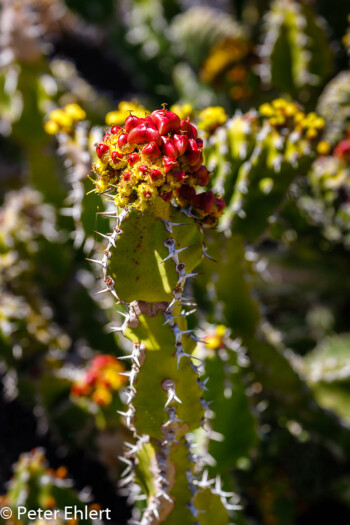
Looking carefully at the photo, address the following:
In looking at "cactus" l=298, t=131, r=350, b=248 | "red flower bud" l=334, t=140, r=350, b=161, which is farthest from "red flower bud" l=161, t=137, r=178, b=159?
"red flower bud" l=334, t=140, r=350, b=161

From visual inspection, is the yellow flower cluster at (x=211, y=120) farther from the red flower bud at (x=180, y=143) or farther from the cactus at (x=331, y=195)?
the red flower bud at (x=180, y=143)

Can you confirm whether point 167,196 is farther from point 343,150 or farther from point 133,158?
point 343,150

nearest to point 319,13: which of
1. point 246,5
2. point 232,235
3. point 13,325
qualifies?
point 246,5

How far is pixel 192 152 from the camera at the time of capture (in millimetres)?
1032

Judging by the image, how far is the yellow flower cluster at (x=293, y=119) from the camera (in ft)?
5.39

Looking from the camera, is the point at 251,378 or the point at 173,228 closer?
the point at 173,228

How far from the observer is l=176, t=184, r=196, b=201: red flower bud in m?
1.09

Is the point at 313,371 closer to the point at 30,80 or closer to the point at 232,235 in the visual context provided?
the point at 232,235

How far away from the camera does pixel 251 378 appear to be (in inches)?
81.4

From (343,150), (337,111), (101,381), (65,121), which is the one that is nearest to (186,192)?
(65,121)

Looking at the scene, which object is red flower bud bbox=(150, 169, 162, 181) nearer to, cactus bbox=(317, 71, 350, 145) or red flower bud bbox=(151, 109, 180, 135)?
red flower bud bbox=(151, 109, 180, 135)

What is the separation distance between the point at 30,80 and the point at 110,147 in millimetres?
2163

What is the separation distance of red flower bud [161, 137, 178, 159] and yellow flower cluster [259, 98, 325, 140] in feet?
2.55

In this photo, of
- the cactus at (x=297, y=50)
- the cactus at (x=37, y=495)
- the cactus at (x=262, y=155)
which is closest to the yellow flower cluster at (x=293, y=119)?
the cactus at (x=262, y=155)
